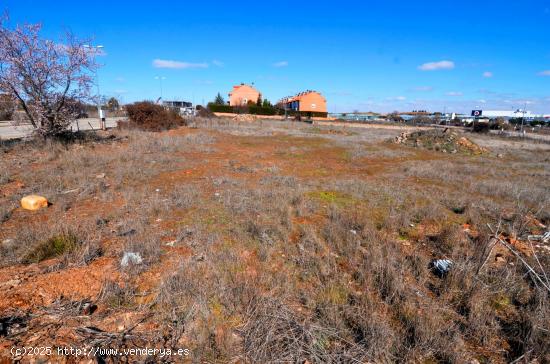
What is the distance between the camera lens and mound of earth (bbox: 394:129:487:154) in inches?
634

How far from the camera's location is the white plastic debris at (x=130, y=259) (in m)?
3.28

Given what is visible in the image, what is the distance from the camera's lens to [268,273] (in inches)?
129

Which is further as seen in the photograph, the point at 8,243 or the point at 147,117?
the point at 147,117

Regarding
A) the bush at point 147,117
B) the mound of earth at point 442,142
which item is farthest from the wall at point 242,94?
the mound of earth at point 442,142

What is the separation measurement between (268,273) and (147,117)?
19.4 meters

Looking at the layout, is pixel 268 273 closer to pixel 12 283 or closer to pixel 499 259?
pixel 12 283

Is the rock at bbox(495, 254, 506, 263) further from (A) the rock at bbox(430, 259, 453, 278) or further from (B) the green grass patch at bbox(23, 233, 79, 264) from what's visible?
(B) the green grass patch at bbox(23, 233, 79, 264)

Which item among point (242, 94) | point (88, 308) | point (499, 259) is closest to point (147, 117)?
point (88, 308)

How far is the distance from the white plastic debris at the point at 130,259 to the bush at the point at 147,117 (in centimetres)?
1763

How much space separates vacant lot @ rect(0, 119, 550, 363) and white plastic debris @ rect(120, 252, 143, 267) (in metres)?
0.02

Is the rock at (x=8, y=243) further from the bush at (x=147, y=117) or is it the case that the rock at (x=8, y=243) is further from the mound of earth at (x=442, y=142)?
the mound of earth at (x=442, y=142)

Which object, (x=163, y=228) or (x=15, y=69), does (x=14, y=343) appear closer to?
(x=163, y=228)

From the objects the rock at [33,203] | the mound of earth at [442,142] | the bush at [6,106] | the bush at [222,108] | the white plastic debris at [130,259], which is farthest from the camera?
the bush at [222,108]

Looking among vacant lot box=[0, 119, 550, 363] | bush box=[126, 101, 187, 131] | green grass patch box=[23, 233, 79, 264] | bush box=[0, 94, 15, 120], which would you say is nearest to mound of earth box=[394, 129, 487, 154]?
vacant lot box=[0, 119, 550, 363]
